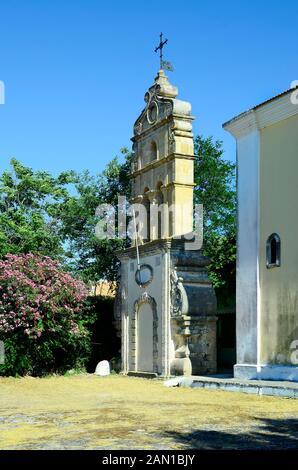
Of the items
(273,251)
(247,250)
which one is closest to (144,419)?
(273,251)

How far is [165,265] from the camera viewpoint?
69.6 ft

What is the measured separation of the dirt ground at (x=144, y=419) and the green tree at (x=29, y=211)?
9090 millimetres

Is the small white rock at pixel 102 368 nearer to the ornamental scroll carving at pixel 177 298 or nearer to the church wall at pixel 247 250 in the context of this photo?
the ornamental scroll carving at pixel 177 298

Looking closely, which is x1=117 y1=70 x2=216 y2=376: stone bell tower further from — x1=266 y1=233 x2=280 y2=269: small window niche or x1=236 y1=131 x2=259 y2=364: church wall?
x1=266 y1=233 x2=280 y2=269: small window niche

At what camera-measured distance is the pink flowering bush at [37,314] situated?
21.6 m

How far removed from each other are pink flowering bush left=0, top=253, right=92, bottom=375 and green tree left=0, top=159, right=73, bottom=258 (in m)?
2.73

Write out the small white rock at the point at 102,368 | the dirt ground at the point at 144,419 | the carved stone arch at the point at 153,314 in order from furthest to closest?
the small white rock at the point at 102,368 < the carved stone arch at the point at 153,314 < the dirt ground at the point at 144,419

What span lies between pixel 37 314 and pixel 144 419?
1099cm

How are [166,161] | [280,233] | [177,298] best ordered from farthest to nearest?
1. [166,161]
2. [177,298]
3. [280,233]

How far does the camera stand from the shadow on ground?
835cm

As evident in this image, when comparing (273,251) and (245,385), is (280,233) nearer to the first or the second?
(273,251)

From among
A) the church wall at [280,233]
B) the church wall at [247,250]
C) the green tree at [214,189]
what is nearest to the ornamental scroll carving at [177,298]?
the church wall at [247,250]

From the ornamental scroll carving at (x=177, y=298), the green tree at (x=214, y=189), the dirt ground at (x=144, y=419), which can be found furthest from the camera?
the green tree at (x=214, y=189)

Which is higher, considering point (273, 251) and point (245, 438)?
point (273, 251)
